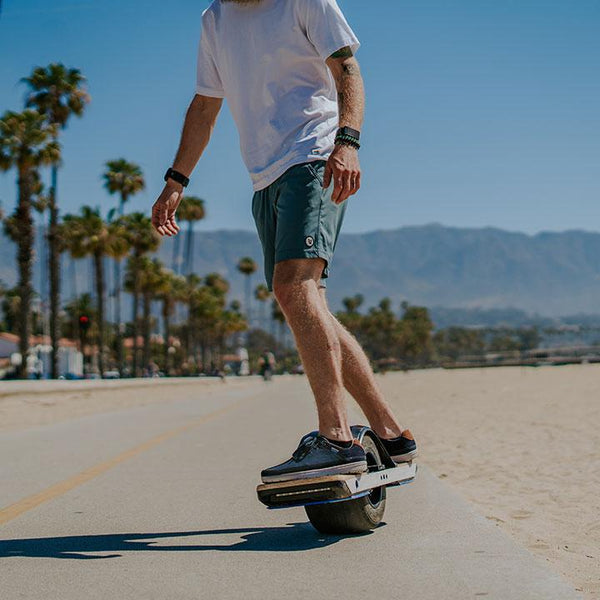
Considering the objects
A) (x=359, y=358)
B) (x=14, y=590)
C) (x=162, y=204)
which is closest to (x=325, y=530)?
(x=359, y=358)

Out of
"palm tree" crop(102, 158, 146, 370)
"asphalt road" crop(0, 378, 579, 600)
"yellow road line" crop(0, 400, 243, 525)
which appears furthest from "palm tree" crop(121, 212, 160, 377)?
"asphalt road" crop(0, 378, 579, 600)

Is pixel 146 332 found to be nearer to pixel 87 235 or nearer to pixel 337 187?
pixel 87 235

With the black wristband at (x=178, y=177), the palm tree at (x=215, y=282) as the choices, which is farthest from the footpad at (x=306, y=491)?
the palm tree at (x=215, y=282)

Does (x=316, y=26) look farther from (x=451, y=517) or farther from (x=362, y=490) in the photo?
(x=451, y=517)

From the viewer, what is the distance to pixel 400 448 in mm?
4262

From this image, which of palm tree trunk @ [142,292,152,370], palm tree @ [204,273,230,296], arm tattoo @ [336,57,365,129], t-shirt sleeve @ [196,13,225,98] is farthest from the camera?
palm tree @ [204,273,230,296]

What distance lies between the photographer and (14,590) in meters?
3.11

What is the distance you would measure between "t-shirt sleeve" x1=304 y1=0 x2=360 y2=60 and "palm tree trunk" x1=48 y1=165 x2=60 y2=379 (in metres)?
45.0

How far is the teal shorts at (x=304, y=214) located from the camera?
381 cm

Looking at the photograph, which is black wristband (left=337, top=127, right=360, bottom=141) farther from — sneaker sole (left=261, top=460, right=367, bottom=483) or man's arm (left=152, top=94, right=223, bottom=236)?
sneaker sole (left=261, top=460, right=367, bottom=483)

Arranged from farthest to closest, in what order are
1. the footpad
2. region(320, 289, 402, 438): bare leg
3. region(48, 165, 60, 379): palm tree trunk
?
region(48, 165, 60, 379): palm tree trunk → region(320, 289, 402, 438): bare leg → the footpad

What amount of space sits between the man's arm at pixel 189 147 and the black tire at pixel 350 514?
55.0 inches

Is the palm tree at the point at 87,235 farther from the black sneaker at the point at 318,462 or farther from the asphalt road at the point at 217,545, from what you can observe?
the black sneaker at the point at 318,462

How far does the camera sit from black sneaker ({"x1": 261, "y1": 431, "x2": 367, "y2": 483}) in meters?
3.60
